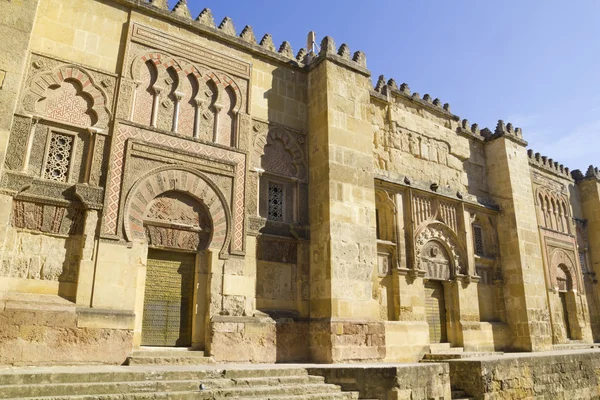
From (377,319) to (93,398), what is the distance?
485 centimetres

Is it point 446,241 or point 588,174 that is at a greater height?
point 588,174

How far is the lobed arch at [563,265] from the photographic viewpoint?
13.2 metres

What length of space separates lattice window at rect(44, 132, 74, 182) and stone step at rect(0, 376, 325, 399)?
3007mm

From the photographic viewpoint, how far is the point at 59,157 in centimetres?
651

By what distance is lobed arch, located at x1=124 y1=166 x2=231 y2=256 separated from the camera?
22.1 ft

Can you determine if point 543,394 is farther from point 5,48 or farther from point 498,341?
point 5,48

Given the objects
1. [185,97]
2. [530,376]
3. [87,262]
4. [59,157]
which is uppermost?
[185,97]

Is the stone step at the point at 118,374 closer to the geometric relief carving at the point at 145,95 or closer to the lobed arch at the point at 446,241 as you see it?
the geometric relief carving at the point at 145,95

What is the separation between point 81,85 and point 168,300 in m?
3.37

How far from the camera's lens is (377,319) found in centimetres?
796

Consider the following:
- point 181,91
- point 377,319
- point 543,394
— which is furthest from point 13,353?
point 543,394

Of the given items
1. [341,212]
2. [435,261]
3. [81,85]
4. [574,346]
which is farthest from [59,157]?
[574,346]

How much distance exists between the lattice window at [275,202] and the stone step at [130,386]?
121 inches

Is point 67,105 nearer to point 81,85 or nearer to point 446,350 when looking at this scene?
point 81,85
